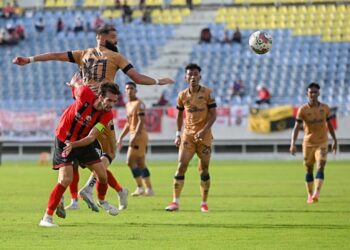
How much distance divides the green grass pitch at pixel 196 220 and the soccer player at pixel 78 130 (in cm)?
59

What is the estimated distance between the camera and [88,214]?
653 inches

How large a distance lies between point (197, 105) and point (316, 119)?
4010 millimetres

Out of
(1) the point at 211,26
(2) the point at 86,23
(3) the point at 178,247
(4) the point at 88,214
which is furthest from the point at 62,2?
(3) the point at 178,247

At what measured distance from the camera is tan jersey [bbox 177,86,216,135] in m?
17.9

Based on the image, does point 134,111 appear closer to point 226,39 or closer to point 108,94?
point 108,94

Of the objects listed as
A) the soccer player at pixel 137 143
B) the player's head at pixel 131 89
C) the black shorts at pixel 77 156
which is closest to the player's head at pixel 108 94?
the black shorts at pixel 77 156

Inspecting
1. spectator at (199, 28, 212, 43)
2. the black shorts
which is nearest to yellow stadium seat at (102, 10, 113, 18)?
spectator at (199, 28, 212, 43)

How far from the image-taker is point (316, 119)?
69.1 ft

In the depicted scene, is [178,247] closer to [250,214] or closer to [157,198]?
[250,214]

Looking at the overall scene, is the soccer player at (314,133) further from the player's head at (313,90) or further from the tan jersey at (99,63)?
the tan jersey at (99,63)

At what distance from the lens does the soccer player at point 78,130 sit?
45.7 ft

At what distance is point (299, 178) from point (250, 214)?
502 inches

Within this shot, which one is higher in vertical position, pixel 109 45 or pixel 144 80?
pixel 109 45

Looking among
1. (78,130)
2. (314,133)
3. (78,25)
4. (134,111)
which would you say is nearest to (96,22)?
(78,25)
